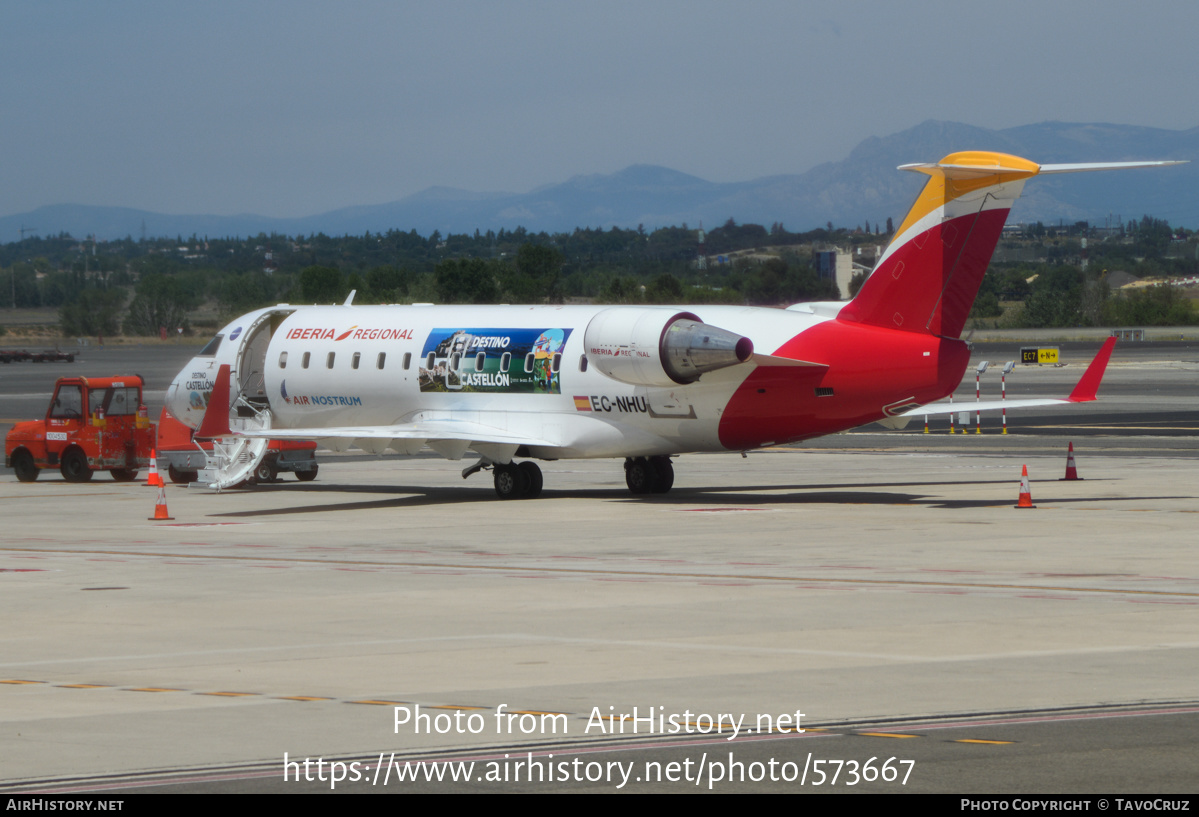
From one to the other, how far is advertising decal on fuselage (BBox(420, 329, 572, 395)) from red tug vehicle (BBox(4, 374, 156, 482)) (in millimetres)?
10025

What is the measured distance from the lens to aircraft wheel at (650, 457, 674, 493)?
3334 centimetres

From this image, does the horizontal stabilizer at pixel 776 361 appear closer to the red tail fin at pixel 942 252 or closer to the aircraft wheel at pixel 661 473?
the red tail fin at pixel 942 252

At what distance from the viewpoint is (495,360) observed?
3297 centimetres

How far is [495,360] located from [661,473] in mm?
4325

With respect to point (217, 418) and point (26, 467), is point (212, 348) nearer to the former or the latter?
point (26, 467)

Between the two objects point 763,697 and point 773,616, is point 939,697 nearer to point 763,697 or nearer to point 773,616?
point 763,697

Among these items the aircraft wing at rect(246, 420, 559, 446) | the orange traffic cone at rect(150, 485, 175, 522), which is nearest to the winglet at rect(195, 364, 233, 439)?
the aircraft wing at rect(246, 420, 559, 446)

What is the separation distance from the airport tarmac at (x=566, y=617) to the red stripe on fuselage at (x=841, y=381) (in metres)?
1.71

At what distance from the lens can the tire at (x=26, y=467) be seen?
131 ft

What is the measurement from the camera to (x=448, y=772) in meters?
10.2

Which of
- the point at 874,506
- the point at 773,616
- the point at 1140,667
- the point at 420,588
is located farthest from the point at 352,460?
the point at 1140,667

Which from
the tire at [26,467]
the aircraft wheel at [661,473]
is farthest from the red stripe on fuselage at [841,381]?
the tire at [26,467]

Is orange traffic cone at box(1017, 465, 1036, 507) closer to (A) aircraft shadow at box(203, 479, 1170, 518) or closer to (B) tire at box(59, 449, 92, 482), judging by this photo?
(A) aircraft shadow at box(203, 479, 1170, 518)
